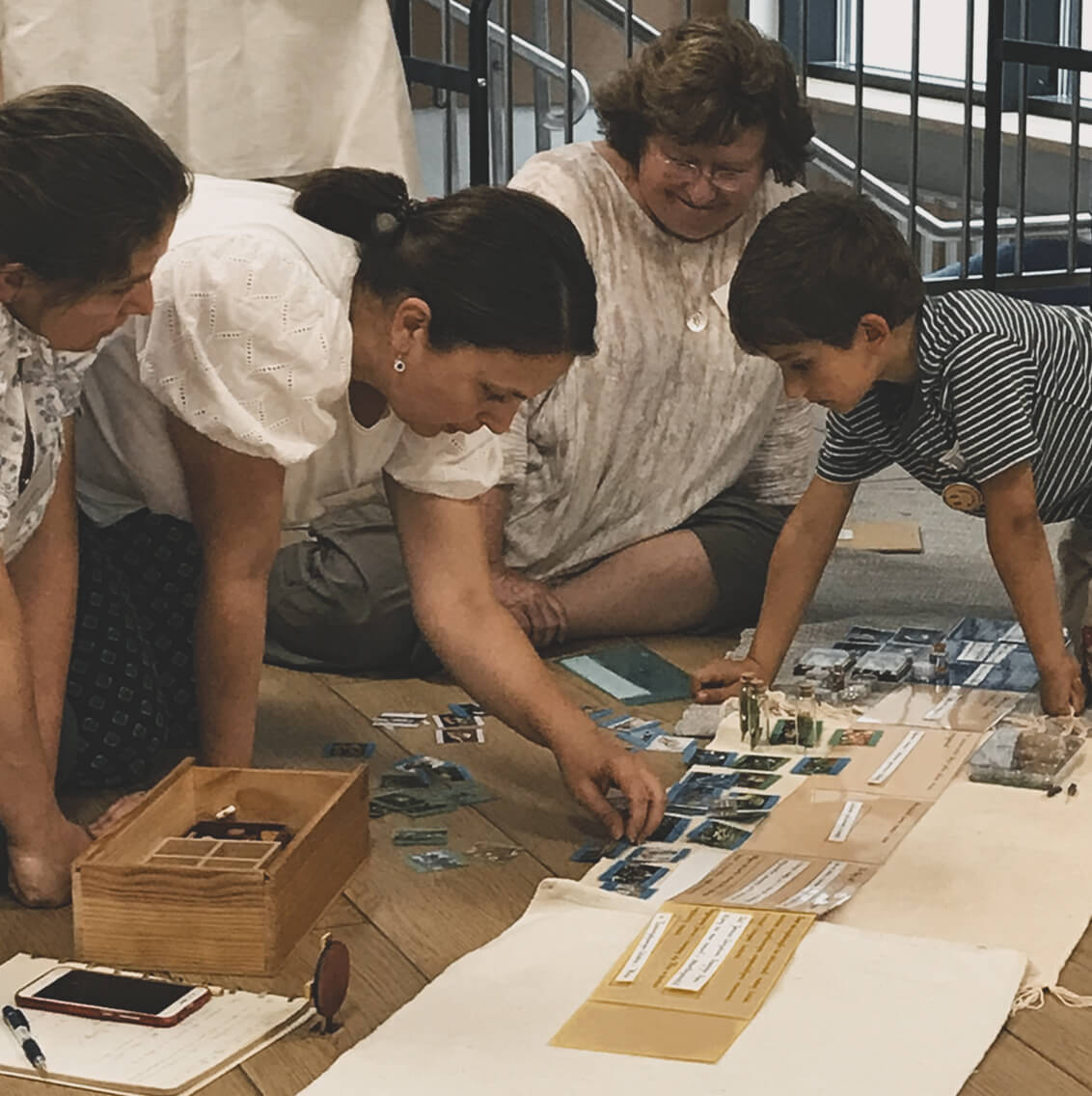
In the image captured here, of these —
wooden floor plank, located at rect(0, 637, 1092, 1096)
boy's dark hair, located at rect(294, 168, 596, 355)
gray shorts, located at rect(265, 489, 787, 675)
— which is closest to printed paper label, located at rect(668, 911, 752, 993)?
wooden floor plank, located at rect(0, 637, 1092, 1096)

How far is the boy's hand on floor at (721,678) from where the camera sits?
2.33 meters

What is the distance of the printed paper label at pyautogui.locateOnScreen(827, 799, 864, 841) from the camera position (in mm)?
1869

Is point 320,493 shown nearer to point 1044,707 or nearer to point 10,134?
point 10,134

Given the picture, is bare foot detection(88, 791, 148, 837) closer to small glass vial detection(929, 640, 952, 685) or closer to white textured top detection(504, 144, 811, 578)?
white textured top detection(504, 144, 811, 578)

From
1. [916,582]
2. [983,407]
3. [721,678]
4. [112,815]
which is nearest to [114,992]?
[112,815]

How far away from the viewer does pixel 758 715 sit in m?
2.16

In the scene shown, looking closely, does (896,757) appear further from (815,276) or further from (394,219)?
(394,219)

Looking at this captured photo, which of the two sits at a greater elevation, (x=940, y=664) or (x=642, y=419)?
(x=642, y=419)

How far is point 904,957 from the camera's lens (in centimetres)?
158

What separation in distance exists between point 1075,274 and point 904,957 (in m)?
2.77

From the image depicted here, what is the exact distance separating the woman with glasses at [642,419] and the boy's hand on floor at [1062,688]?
559mm

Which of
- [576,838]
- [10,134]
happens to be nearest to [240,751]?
[576,838]

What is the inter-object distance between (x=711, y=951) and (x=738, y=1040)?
5.5 inches

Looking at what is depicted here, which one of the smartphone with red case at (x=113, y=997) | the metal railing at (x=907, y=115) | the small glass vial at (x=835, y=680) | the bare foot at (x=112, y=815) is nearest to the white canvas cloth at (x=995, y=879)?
the small glass vial at (x=835, y=680)
